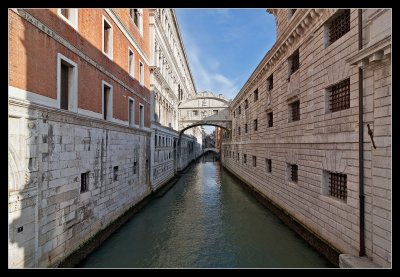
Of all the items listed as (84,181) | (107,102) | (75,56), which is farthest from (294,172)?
(75,56)

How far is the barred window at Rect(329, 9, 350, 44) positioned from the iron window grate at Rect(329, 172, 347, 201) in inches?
168

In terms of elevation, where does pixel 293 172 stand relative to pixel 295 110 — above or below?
below

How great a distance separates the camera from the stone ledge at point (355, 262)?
5.02m

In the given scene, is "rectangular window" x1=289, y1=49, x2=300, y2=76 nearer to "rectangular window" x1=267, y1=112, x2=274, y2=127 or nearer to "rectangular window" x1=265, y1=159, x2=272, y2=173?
"rectangular window" x1=267, y1=112, x2=274, y2=127

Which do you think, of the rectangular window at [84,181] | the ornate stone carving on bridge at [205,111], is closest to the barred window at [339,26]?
the rectangular window at [84,181]

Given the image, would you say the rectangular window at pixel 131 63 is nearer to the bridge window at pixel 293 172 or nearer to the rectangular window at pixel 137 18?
the rectangular window at pixel 137 18

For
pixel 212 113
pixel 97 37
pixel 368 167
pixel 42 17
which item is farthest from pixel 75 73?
pixel 212 113

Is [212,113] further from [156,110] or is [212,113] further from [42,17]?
[42,17]

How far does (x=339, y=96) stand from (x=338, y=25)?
2.18 meters

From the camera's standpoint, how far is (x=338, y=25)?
6641mm

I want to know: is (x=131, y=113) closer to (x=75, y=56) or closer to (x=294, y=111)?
(x=75, y=56)

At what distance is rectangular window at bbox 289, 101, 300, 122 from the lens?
935cm

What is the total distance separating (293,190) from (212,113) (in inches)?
853

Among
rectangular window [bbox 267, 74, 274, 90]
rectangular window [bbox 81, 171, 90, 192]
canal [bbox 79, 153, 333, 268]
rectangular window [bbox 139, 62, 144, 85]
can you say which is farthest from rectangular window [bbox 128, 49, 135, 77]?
rectangular window [bbox 267, 74, 274, 90]
